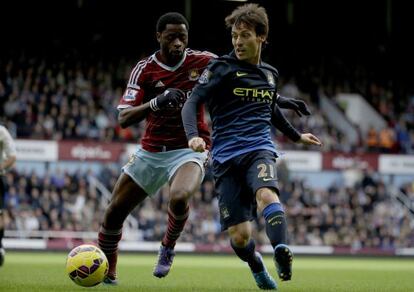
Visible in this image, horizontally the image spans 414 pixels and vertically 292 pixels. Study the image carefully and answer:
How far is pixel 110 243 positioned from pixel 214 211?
16.8 meters

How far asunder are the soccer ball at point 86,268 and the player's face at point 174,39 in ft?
6.62

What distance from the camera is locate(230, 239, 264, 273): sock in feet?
25.6

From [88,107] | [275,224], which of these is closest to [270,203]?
[275,224]

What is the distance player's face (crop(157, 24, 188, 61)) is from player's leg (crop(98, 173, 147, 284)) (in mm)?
1269

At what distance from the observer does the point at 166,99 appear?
8031 millimetres

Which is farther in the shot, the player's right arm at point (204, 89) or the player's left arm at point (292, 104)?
the player's left arm at point (292, 104)

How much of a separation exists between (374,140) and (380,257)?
21.5 ft

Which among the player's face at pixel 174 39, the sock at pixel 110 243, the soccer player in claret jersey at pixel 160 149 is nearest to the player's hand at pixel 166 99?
the soccer player in claret jersey at pixel 160 149

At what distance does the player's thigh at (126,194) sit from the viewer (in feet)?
28.2

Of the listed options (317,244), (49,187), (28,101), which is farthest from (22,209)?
(317,244)

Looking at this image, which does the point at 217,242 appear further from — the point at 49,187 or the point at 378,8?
the point at 378,8

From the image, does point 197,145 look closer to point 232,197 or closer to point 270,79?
point 232,197

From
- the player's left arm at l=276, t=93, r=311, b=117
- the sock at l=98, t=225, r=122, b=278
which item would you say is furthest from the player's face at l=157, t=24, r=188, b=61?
the sock at l=98, t=225, r=122, b=278

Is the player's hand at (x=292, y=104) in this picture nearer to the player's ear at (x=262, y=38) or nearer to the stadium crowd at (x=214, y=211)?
the player's ear at (x=262, y=38)
